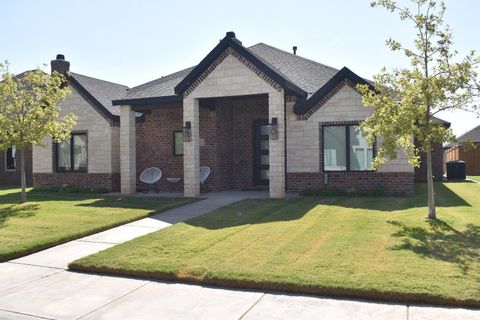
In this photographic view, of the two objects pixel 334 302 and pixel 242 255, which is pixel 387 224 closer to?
pixel 242 255

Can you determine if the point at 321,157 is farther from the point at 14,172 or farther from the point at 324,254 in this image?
the point at 14,172

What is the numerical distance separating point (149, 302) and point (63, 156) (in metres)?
15.5

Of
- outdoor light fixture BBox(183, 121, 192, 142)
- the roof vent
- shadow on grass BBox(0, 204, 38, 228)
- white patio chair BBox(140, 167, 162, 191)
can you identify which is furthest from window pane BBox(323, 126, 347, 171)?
the roof vent

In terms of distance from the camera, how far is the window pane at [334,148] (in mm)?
15172

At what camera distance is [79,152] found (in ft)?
63.1

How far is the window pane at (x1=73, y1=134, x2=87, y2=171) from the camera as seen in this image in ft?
62.6

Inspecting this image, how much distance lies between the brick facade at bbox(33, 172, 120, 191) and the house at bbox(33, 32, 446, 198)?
0.05m

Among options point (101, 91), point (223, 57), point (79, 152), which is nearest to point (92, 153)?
point (79, 152)

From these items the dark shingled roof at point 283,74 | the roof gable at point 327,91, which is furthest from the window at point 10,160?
the roof gable at point 327,91

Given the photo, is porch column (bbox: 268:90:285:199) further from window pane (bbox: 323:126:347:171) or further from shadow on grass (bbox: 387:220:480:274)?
shadow on grass (bbox: 387:220:480:274)

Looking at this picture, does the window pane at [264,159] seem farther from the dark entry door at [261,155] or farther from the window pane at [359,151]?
the window pane at [359,151]

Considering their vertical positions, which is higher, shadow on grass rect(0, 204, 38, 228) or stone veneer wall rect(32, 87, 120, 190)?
A: stone veneer wall rect(32, 87, 120, 190)

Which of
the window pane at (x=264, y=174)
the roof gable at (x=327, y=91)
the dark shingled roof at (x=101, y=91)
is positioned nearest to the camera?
the roof gable at (x=327, y=91)

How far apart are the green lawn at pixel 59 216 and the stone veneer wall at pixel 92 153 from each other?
179 centimetres
